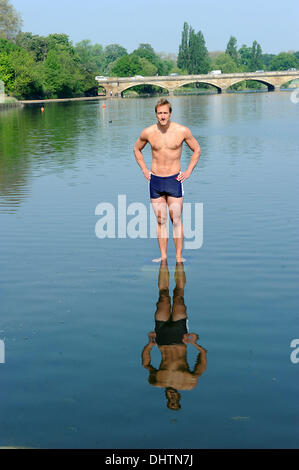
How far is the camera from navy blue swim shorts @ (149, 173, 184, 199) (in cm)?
797

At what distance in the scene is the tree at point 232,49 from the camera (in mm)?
180325

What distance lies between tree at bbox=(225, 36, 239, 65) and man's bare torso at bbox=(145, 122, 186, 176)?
180004 millimetres

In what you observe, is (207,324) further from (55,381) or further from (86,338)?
(55,381)

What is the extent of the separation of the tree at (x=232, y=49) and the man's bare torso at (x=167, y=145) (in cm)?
18000

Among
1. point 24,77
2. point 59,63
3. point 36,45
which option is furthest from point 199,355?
point 36,45

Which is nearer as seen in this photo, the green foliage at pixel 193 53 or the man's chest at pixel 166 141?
the man's chest at pixel 166 141

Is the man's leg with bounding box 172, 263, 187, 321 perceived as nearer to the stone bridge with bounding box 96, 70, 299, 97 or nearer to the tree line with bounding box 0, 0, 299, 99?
the tree line with bounding box 0, 0, 299, 99

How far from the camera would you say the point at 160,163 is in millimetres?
7992

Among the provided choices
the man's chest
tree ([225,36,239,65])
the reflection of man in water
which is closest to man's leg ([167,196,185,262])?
the man's chest

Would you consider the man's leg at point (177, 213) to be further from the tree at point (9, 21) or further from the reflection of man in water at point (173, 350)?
the tree at point (9, 21)

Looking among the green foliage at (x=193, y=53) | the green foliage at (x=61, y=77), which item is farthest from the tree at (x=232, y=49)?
the green foliage at (x=61, y=77)

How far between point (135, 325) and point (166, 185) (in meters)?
2.48

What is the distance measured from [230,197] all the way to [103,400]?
30.6 feet

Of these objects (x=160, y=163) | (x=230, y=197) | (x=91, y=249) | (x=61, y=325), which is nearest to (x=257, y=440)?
(x=61, y=325)
